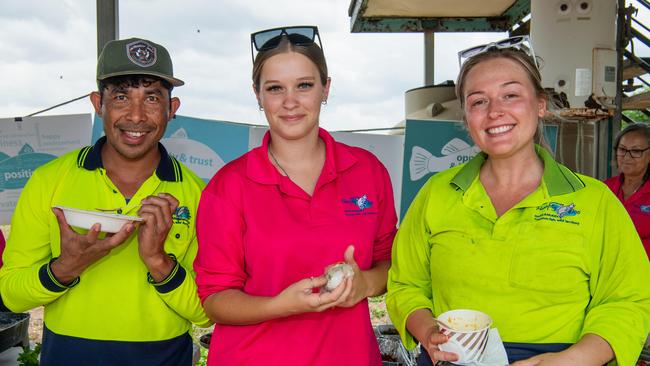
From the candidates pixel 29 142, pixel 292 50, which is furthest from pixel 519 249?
pixel 29 142

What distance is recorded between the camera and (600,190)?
1.75 meters

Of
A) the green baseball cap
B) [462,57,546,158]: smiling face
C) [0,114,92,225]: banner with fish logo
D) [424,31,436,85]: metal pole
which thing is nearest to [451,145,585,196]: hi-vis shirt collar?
[462,57,546,158]: smiling face

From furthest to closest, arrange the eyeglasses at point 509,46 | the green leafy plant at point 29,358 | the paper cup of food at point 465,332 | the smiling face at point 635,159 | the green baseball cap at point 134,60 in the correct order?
the smiling face at point 635,159 → the green leafy plant at point 29,358 → the green baseball cap at point 134,60 → the eyeglasses at point 509,46 → the paper cup of food at point 465,332

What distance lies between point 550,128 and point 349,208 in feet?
9.90

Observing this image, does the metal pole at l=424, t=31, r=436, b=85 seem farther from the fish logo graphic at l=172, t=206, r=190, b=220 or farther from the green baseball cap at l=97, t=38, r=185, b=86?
the fish logo graphic at l=172, t=206, r=190, b=220

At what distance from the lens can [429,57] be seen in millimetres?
6523

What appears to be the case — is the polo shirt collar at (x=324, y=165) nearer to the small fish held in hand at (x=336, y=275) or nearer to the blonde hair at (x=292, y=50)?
the blonde hair at (x=292, y=50)

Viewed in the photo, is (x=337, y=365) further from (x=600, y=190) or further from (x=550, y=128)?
(x=550, y=128)

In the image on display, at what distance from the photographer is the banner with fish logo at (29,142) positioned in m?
4.35

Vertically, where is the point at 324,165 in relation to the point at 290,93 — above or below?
below

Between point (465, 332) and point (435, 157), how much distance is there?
3074mm

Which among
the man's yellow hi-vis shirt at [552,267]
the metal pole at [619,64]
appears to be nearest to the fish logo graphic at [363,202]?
the man's yellow hi-vis shirt at [552,267]

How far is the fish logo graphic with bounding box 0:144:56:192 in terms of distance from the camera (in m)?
4.39

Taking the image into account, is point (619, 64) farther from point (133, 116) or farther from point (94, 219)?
point (94, 219)
